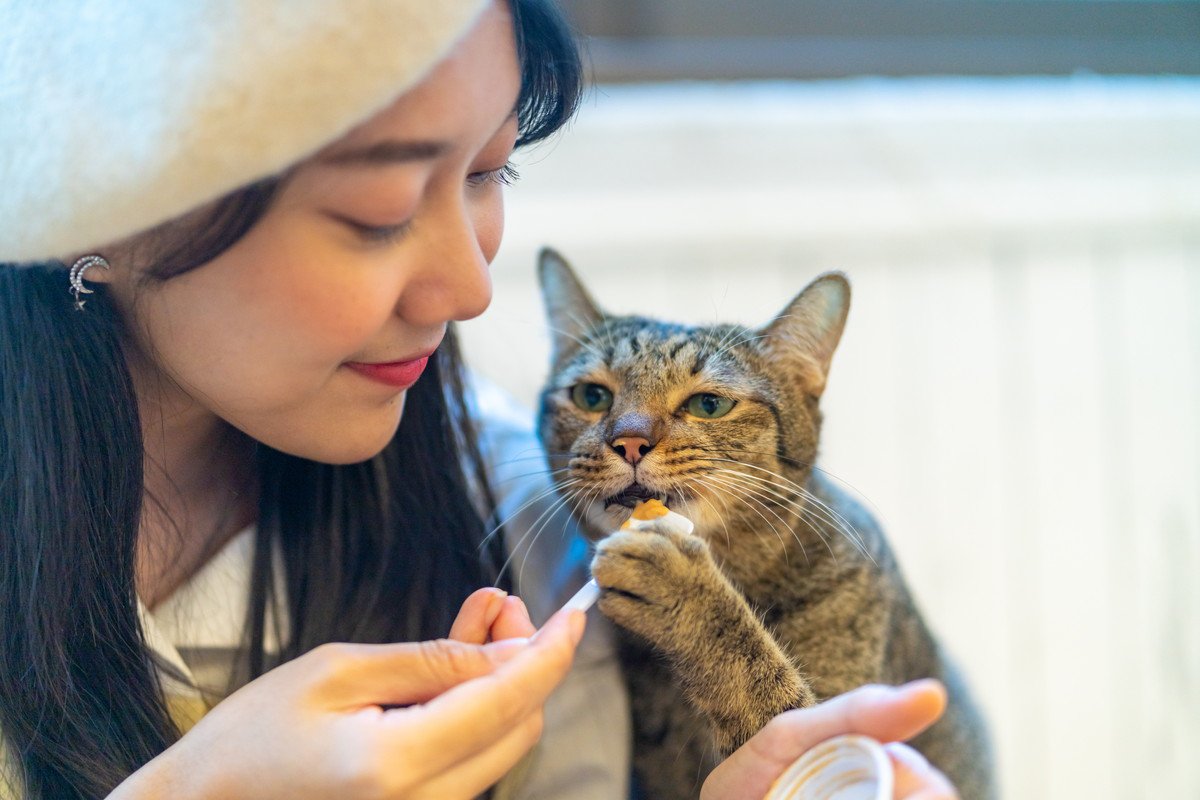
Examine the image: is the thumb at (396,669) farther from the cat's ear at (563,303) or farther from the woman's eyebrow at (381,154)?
the cat's ear at (563,303)

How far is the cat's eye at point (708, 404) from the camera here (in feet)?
3.36

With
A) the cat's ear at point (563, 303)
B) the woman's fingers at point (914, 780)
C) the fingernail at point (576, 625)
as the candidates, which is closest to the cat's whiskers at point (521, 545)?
the cat's ear at point (563, 303)

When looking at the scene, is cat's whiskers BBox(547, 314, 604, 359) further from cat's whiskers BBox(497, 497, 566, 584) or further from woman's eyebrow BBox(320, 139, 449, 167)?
woman's eyebrow BBox(320, 139, 449, 167)

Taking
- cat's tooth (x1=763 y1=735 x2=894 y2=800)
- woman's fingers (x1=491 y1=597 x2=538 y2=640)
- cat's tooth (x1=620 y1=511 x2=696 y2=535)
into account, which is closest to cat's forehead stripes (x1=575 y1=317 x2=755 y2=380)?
cat's tooth (x1=620 y1=511 x2=696 y2=535)

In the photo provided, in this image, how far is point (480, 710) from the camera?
0.60 metres

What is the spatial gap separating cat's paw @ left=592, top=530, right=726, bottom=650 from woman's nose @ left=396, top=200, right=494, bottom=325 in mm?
228

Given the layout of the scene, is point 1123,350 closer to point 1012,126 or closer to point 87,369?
point 1012,126

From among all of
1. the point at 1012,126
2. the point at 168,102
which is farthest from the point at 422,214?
the point at 1012,126

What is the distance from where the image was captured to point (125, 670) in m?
0.83

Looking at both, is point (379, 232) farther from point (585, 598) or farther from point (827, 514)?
point (827, 514)

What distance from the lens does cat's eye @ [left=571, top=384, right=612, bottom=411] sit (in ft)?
3.49

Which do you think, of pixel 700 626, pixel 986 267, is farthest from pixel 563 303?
pixel 986 267

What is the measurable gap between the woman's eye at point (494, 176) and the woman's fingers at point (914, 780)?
1.78 ft

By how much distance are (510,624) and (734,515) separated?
32 cm
